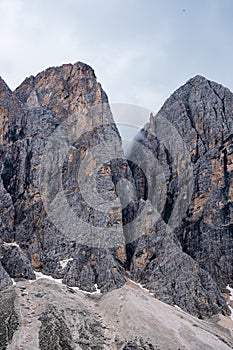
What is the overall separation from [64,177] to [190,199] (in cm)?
3307

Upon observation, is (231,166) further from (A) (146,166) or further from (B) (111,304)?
(B) (111,304)

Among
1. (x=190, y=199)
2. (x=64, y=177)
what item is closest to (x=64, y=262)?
(x=64, y=177)

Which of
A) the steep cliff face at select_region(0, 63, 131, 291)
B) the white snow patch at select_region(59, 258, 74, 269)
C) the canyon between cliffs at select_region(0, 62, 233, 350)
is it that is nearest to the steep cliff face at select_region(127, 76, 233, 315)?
the canyon between cliffs at select_region(0, 62, 233, 350)

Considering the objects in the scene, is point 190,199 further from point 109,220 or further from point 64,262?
point 64,262

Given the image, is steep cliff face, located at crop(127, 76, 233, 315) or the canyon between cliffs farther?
steep cliff face, located at crop(127, 76, 233, 315)

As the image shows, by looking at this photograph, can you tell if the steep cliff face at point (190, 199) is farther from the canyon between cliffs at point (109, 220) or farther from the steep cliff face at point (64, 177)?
the steep cliff face at point (64, 177)

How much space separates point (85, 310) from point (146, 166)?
66.3 m

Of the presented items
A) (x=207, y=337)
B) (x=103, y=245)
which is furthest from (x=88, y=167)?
(x=207, y=337)

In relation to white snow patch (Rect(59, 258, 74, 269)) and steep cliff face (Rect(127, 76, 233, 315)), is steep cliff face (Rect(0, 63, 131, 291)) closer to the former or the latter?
white snow patch (Rect(59, 258, 74, 269))

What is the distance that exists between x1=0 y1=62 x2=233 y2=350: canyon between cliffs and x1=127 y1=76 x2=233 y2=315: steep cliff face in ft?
0.94

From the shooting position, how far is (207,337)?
60.9m

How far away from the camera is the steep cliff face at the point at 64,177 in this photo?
85125mm

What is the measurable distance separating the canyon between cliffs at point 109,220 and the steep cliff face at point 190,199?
0.94ft

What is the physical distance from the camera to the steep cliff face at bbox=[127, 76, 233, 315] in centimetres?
8525
